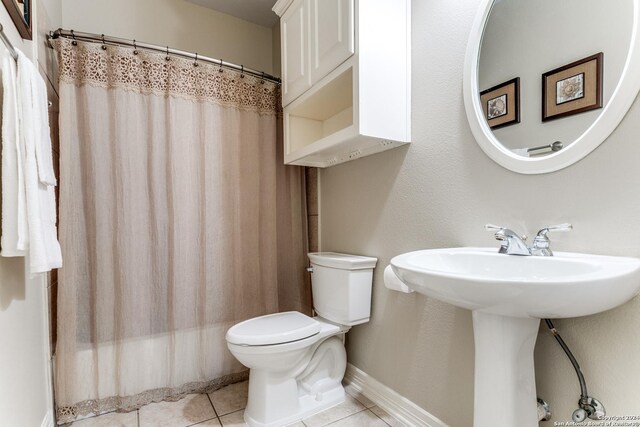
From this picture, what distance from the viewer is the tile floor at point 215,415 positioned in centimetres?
146

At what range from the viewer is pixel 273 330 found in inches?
56.6

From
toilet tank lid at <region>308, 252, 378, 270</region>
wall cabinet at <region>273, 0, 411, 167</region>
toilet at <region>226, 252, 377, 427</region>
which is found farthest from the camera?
toilet tank lid at <region>308, 252, 378, 270</region>

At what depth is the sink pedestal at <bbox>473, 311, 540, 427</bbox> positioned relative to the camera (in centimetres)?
84

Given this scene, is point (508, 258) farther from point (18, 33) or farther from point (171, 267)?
point (18, 33)

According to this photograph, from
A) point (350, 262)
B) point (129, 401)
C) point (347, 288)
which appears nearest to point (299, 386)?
point (347, 288)

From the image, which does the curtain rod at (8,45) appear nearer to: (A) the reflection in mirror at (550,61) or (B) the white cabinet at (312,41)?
(B) the white cabinet at (312,41)

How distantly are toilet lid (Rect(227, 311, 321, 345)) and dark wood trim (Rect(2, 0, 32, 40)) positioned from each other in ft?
4.66

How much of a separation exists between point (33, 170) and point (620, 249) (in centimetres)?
170

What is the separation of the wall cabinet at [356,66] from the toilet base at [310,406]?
4.30 ft

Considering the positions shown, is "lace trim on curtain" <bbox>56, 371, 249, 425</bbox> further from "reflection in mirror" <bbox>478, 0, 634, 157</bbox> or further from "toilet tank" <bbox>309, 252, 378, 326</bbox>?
"reflection in mirror" <bbox>478, 0, 634, 157</bbox>

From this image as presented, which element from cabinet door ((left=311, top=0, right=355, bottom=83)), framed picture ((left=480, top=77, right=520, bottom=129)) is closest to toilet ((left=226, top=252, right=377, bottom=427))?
framed picture ((left=480, top=77, right=520, bottom=129))

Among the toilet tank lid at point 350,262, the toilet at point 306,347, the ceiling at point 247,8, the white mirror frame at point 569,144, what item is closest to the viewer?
the white mirror frame at point 569,144

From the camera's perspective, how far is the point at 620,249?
81 centimetres

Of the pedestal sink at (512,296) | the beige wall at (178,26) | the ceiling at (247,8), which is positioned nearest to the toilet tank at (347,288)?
the pedestal sink at (512,296)
